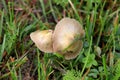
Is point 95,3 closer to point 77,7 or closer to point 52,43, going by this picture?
point 77,7

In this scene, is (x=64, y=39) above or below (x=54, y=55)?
above

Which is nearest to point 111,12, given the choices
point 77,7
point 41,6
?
point 77,7

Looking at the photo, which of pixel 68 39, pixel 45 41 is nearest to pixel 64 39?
pixel 68 39

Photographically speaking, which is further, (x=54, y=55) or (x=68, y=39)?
(x=54, y=55)

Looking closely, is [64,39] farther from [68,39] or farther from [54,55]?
[54,55]
